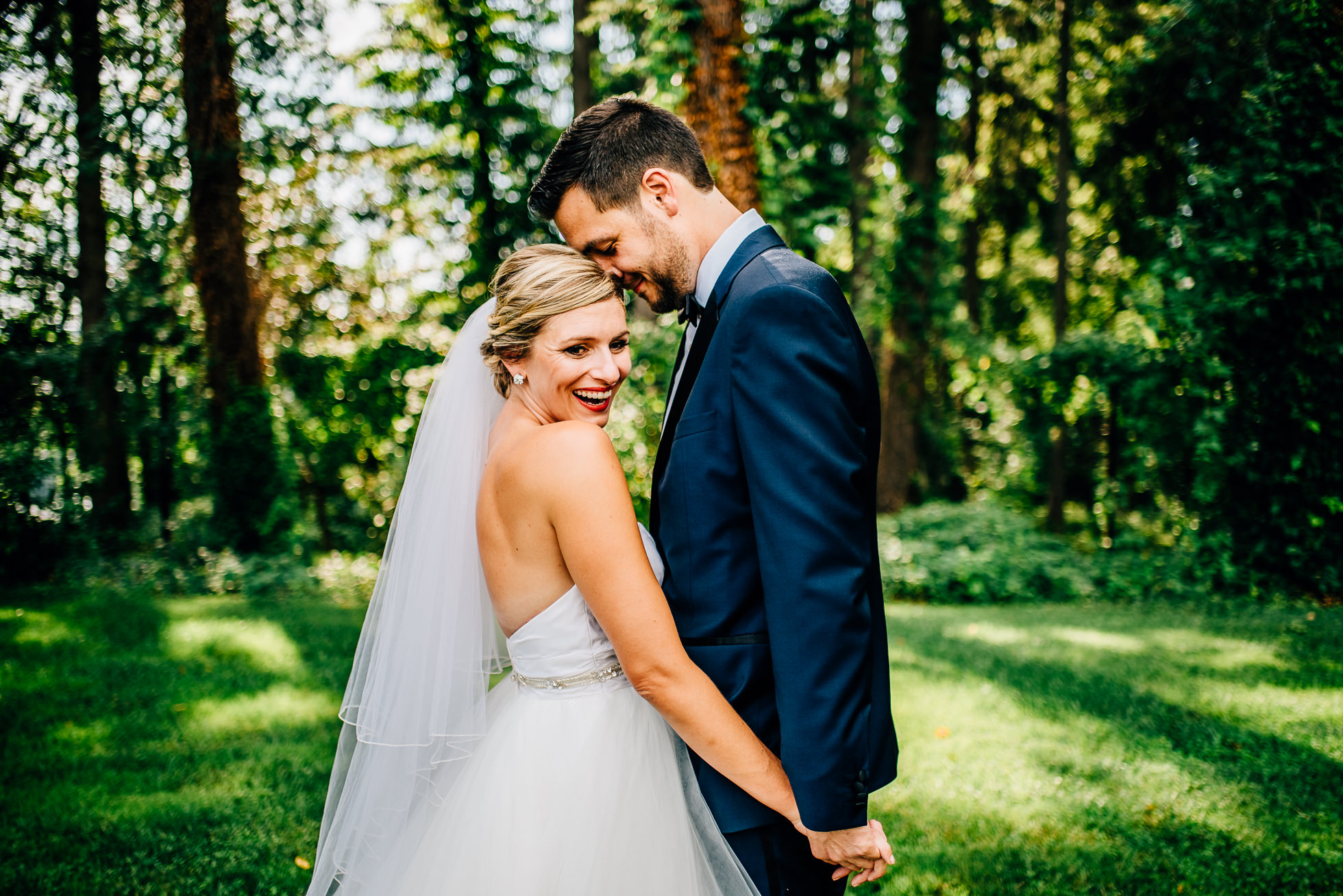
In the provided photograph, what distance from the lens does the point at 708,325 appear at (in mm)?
1851

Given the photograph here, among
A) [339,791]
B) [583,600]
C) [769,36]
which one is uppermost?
[769,36]

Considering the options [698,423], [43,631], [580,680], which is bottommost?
[43,631]

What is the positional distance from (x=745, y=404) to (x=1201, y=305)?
31.2 ft

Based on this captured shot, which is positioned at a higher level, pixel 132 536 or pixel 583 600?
pixel 583 600

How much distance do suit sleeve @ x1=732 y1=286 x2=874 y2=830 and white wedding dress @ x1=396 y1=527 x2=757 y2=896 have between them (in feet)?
1.47

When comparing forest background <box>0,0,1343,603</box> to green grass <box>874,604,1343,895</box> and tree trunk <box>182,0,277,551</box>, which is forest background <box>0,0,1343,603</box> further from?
green grass <box>874,604,1343,895</box>

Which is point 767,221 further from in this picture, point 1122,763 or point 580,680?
point 580,680

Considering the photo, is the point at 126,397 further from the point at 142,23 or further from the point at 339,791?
the point at 339,791

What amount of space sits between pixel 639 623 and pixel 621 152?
119 centimetres

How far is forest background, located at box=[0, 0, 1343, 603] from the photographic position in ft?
27.7

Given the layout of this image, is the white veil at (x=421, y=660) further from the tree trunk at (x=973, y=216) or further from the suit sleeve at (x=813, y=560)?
the tree trunk at (x=973, y=216)

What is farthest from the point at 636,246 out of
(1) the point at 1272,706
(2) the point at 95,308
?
(2) the point at 95,308

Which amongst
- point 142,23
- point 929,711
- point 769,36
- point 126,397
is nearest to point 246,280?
point 126,397

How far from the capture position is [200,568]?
417 inches
